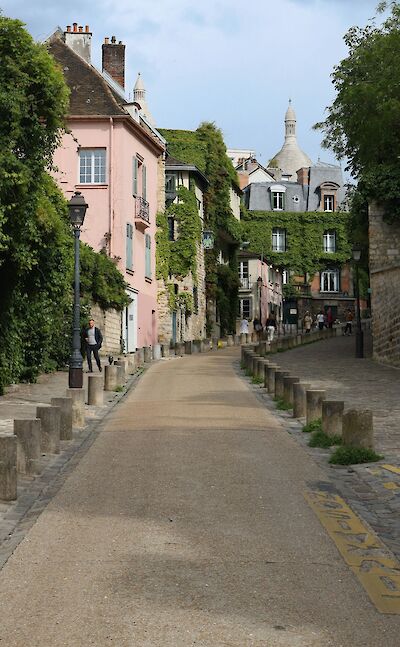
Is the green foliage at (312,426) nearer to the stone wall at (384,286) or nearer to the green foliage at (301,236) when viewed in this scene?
the stone wall at (384,286)

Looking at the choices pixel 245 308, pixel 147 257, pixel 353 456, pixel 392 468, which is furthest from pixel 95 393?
pixel 245 308

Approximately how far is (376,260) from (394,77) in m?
9.17

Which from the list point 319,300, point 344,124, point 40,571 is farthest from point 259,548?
point 319,300

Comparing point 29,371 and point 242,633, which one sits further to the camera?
point 29,371

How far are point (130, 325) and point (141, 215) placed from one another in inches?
187

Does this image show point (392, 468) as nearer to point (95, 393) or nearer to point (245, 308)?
point (95, 393)

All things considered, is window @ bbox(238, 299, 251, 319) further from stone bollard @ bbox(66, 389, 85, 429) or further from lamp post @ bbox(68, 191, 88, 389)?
stone bollard @ bbox(66, 389, 85, 429)

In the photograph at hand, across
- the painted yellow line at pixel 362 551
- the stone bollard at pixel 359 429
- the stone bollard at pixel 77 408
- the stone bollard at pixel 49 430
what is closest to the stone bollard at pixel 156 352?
the stone bollard at pixel 77 408

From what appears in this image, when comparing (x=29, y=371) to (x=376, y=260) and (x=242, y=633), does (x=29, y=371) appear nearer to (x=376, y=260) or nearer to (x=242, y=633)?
(x=376, y=260)

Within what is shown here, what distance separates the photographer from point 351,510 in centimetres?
868

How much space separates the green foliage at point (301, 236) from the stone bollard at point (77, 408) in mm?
62489

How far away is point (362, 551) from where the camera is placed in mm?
7043

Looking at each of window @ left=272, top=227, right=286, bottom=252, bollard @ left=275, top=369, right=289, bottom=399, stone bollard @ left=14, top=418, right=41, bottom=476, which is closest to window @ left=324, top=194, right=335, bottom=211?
window @ left=272, top=227, right=286, bottom=252

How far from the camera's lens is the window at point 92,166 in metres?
39.2
